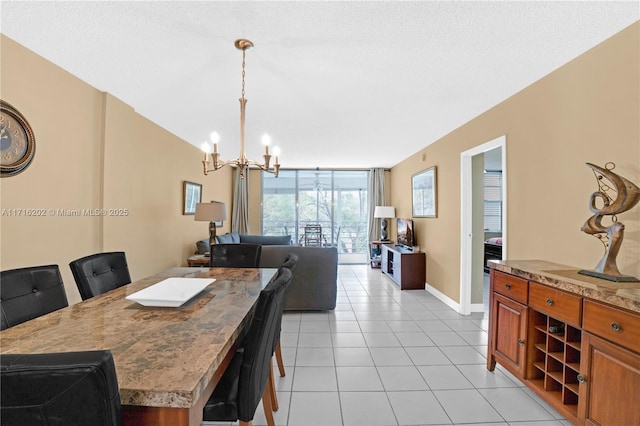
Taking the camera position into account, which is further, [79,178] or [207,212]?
[207,212]

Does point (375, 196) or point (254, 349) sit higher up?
point (375, 196)

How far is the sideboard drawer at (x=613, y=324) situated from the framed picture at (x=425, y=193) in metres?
3.04

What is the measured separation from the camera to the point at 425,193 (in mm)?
4980

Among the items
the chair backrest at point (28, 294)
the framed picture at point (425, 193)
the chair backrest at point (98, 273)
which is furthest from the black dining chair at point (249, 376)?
the framed picture at point (425, 193)

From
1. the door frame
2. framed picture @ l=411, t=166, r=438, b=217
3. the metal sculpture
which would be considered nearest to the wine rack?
the metal sculpture

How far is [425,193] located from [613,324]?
144 inches

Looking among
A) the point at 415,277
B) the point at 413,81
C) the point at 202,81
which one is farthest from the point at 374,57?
the point at 415,277

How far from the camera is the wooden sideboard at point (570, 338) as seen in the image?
1.40m

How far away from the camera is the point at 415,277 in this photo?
16.4 ft

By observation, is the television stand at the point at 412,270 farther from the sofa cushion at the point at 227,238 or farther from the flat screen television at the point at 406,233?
the sofa cushion at the point at 227,238

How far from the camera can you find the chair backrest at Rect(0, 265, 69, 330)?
1.39 m

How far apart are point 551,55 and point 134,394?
3.00 m

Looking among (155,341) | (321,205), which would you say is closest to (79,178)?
(155,341)

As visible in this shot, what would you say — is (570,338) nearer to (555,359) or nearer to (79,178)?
(555,359)
